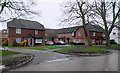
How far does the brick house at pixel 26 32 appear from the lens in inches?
1133

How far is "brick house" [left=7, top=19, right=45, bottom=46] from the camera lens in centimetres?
2878

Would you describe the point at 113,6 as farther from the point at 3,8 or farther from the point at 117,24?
the point at 3,8

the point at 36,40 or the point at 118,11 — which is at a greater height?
the point at 118,11

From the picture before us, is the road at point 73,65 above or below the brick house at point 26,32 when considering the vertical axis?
below

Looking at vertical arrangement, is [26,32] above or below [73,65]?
above

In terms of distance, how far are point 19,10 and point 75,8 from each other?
11809mm

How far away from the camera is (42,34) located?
3500 centimetres

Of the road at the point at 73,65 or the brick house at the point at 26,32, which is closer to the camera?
the road at the point at 73,65

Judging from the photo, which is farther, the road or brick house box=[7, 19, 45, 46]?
brick house box=[7, 19, 45, 46]

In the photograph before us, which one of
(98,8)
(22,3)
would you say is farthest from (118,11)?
(22,3)

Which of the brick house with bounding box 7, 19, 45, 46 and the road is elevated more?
the brick house with bounding box 7, 19, 45, 46

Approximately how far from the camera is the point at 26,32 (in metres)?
31.6

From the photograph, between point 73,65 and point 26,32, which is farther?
point 26,32

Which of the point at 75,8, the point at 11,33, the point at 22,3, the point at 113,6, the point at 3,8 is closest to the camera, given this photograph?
the point at 3,8
